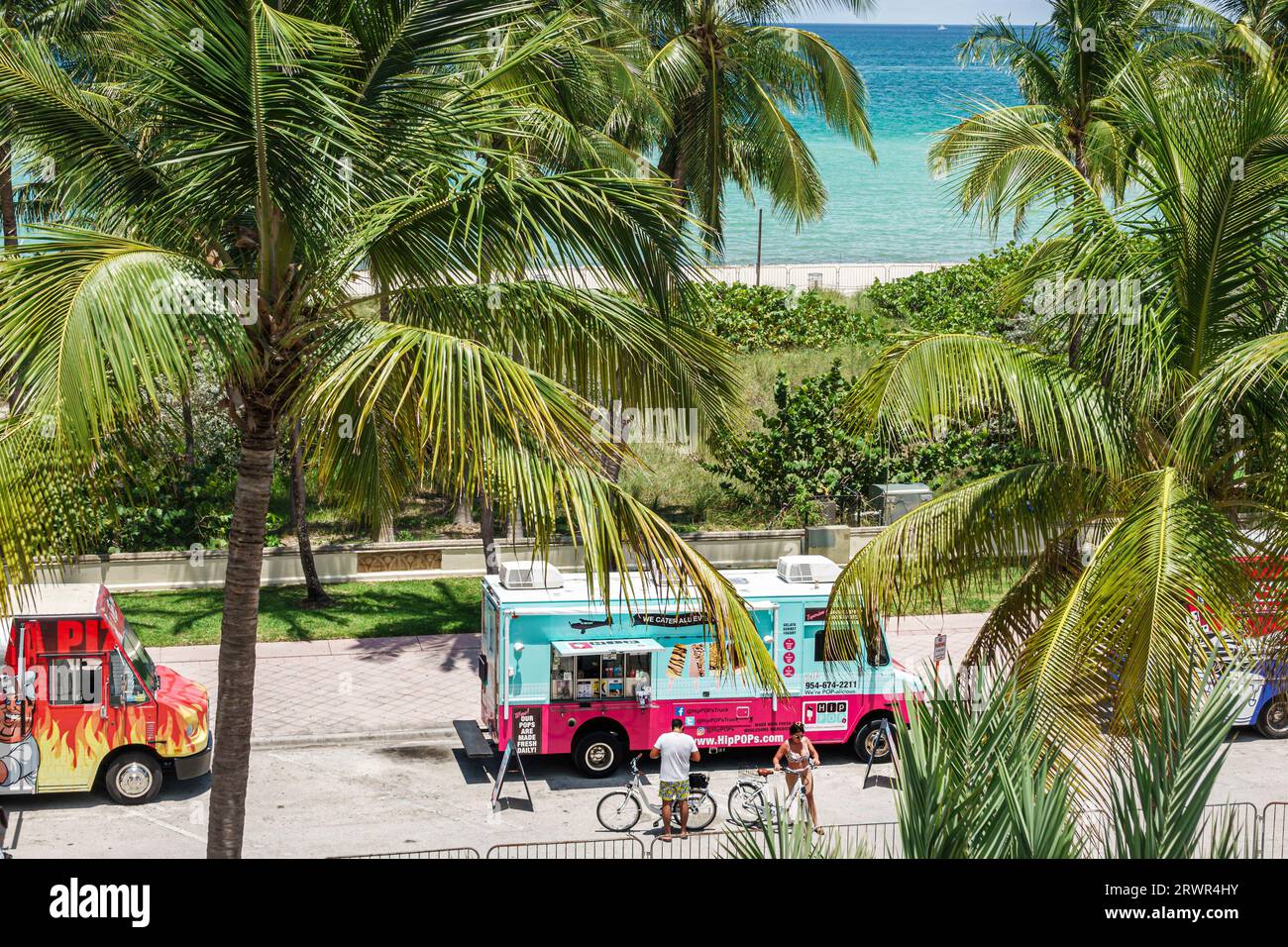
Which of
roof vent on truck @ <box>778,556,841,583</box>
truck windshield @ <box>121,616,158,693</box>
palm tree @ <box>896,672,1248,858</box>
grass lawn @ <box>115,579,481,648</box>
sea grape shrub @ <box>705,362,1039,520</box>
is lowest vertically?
grass lawn @ <box>115,579,481,648</box>

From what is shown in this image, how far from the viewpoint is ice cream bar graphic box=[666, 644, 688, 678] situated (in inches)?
632

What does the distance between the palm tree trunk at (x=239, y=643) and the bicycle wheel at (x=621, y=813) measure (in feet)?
19.8

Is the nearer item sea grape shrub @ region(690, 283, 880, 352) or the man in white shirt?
the man in white shirt

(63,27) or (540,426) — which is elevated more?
(63,27)

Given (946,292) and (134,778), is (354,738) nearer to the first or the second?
(134,778)

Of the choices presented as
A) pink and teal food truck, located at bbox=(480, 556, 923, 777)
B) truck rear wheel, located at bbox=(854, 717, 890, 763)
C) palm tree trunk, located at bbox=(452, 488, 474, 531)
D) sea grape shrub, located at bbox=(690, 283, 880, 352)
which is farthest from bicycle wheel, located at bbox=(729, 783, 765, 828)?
sea grape shrub, located at bbox=(690, 283, 880, 352)

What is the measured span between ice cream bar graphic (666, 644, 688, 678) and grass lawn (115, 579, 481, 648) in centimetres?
699

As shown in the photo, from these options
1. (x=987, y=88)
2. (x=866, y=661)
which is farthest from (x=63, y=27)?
(x=987, y=88)

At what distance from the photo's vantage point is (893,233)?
94688mm

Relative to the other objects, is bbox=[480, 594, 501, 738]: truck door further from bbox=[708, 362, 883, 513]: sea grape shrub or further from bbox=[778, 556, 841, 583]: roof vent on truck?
bbox=[708, 362, 883, 513]: sea grape shrub

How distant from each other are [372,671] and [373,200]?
42.0 feet

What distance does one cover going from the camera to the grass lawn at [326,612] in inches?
844

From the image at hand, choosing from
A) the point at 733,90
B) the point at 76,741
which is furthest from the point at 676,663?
the point at 733,90

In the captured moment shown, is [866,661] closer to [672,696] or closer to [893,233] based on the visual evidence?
[672,696]
